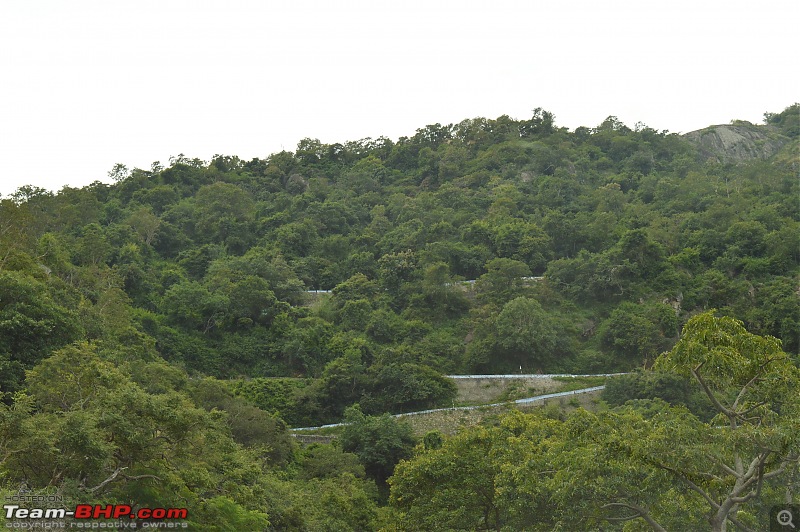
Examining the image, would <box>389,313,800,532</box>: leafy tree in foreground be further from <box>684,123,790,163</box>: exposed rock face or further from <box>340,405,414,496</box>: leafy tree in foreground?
<box>684,123,790,163</box>: exposed rock face

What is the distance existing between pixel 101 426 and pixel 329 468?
487 inches

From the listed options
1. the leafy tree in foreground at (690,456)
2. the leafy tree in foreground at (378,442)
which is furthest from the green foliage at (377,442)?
the leafy tree in foreground at (690,456)

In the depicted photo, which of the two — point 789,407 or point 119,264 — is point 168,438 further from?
point 119,264

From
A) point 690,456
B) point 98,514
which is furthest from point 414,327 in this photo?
point 690,456

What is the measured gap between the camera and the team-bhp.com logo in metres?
10.2

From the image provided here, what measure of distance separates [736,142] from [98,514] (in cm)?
6861

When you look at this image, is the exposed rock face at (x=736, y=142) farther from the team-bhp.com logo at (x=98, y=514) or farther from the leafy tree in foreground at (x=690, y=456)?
the team-bhp.com logo at (x=98, y=514)

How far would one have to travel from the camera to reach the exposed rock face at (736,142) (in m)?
66.1

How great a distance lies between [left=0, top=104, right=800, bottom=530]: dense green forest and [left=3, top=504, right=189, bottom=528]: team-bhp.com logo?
0.32 m

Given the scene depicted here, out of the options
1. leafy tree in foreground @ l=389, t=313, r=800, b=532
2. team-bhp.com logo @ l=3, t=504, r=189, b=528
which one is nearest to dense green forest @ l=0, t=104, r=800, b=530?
leafy tree in foreground @ l=389, t=313, r=800, b=532

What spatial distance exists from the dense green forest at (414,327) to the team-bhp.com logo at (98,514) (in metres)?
0.32

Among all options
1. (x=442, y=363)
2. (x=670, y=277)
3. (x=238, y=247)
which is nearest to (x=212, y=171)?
(x=238, y=247)

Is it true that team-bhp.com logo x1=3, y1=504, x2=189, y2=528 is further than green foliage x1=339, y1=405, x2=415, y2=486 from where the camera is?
No

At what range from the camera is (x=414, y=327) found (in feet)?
112
